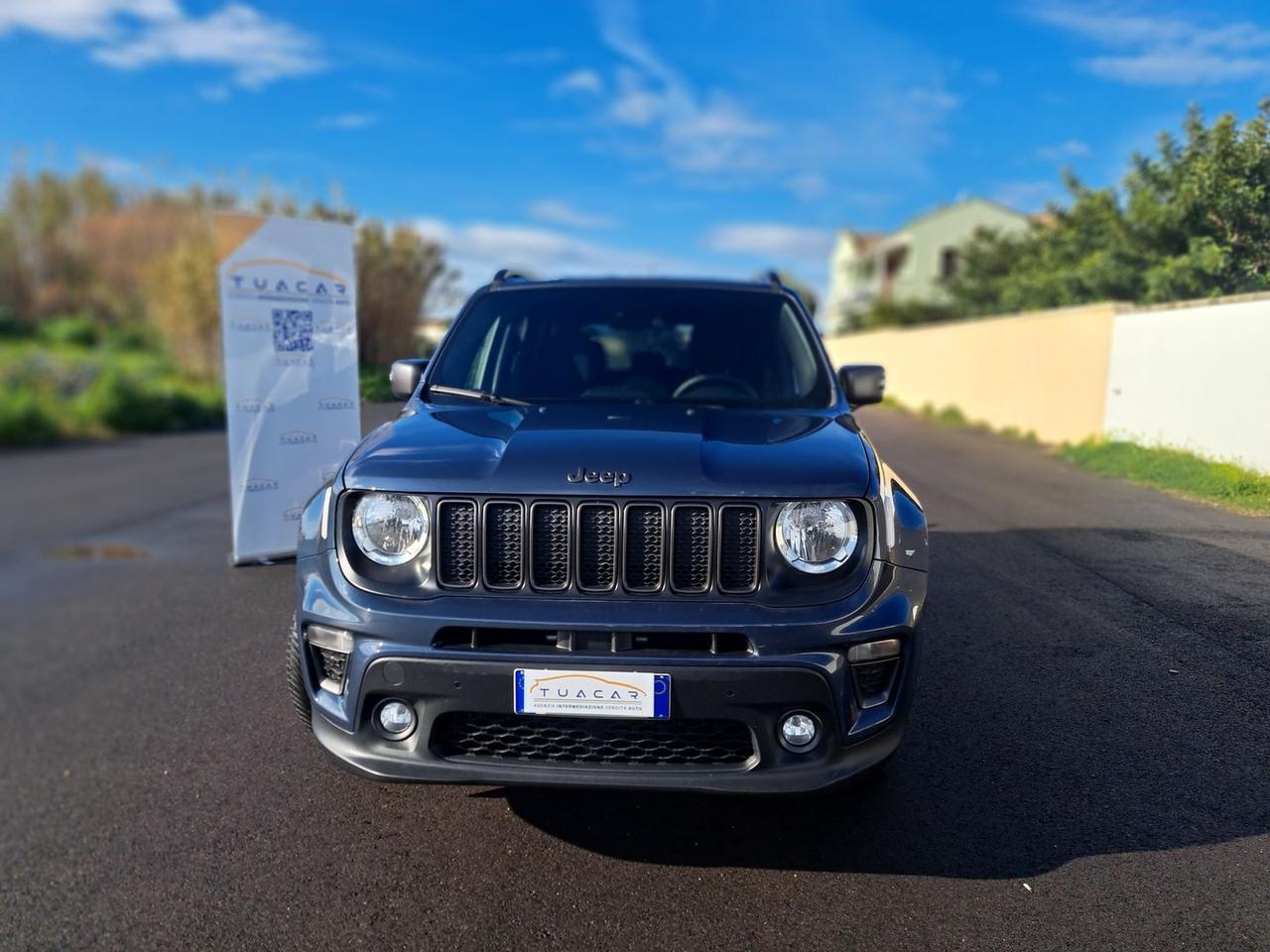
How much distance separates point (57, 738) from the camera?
15.4ft

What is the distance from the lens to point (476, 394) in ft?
12.9

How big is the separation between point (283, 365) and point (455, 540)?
3.89m

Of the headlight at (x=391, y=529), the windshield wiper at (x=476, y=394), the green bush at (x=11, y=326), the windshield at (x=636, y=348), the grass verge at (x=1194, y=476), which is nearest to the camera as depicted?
the headlight at (x=391, y=529)

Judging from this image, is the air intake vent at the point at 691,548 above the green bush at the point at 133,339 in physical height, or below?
below

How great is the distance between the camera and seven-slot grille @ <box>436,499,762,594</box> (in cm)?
282

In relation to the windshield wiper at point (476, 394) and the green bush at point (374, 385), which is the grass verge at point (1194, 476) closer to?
the windshield wiper at point (476, 394)

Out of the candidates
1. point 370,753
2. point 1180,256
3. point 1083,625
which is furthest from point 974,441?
point 370,753

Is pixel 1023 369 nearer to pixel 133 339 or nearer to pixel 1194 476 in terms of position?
pixel 1194 476

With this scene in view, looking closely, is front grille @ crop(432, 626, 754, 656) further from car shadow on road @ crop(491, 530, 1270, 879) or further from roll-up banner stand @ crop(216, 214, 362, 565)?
roll-up banner stand @ crop(216, 214, 362, 565)

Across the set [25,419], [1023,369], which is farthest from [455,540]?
[25,419]

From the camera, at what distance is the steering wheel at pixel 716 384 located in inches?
164

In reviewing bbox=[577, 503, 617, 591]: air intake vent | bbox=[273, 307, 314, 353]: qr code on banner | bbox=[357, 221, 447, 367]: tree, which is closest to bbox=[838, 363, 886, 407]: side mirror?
bbox=[577, 503, 617, 591]: air intake vent

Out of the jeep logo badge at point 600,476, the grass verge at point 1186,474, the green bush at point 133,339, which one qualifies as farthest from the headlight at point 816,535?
the green bush at point 133,339

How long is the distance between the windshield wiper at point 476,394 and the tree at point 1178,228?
11.1 ft
